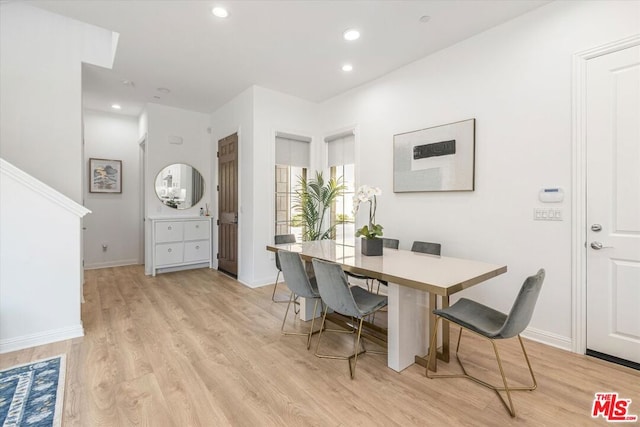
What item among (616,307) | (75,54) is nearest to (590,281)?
(616,307)

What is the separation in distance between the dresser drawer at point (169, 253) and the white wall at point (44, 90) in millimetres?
1853

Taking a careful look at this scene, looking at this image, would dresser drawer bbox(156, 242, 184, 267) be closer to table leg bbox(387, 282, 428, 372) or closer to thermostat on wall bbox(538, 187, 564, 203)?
table leg bbox(387, 282, 428, 372)

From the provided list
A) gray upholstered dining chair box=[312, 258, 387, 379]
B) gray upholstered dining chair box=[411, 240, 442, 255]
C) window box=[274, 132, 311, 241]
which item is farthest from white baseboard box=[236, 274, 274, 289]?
gray upholstered dining chair box=[411, 240, 442, 255]

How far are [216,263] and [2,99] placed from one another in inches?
140

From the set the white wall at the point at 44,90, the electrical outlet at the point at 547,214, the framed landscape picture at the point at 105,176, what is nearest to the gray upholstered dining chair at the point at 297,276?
the electrical outlet at the point at 547,214

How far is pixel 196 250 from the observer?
5.45m

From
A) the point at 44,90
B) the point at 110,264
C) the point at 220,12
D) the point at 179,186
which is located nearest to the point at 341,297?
the point at 220,12

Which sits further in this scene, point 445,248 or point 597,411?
point 445,248

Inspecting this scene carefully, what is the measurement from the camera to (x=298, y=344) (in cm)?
258

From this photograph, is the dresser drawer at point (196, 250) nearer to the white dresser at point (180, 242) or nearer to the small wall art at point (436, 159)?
the white dresser at point (180, 242)

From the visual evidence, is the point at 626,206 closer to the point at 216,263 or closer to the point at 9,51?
the point at 216,263

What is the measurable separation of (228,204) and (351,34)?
10.8 ft

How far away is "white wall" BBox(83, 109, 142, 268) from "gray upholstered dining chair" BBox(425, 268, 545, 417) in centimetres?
595

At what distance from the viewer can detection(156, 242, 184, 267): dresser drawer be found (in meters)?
5.02
